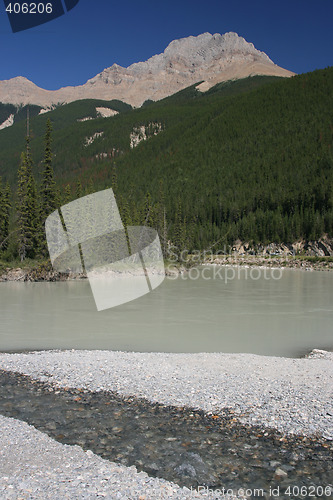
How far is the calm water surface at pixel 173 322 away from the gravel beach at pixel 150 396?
2.45 m

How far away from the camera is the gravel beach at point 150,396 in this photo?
5.20 meters

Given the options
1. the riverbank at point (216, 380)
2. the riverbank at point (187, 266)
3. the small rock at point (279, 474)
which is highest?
the small rock at point (279, 474)

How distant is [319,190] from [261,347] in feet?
326

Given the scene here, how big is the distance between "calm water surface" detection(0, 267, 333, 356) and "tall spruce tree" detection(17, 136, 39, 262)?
11.0m

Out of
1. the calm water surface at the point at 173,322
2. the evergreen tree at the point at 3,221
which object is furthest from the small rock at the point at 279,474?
the evergreen tree at the point at 3,221

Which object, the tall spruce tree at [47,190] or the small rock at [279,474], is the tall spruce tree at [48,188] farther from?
the small rock at [279,474]

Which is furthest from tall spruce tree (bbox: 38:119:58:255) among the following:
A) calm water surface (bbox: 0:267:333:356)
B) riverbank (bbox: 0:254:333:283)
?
calm water surface (bbox: 0:267:333:356)

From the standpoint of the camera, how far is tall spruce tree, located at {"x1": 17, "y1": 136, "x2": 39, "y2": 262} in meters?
41.0

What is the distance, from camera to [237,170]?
459 feet

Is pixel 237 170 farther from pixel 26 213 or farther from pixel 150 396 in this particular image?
pixel 150 396

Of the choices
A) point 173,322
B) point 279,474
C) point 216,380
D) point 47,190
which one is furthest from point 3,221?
point 279,474

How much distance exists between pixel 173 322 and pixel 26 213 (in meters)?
28.3

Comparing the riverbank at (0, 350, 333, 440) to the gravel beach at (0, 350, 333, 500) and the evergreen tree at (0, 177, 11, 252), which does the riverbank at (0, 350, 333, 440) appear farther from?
the evergreen tree at (0, 177, 11, 252)

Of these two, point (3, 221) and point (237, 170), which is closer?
point (3, 221)
